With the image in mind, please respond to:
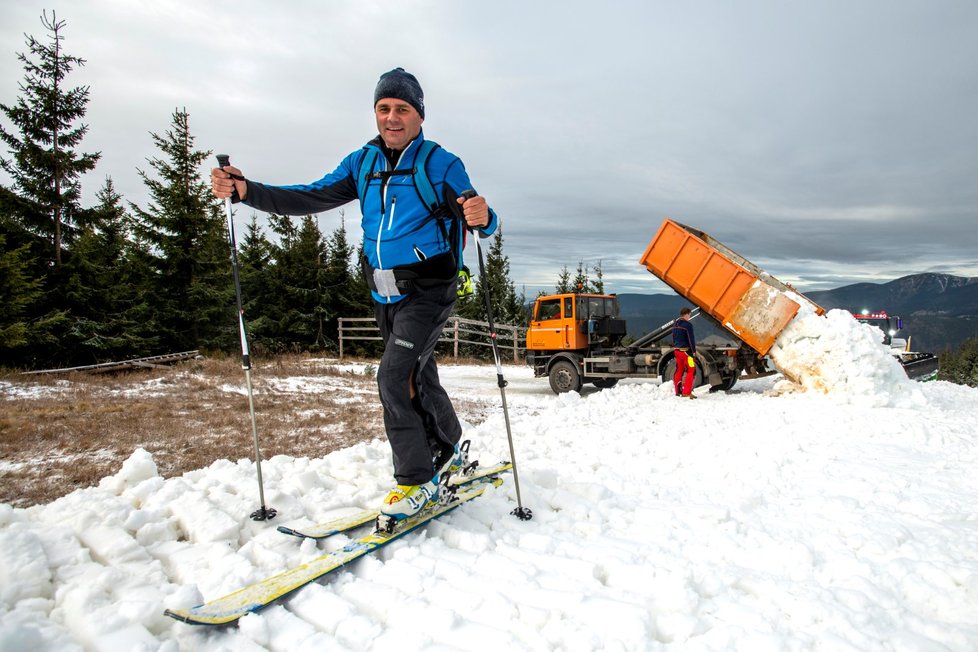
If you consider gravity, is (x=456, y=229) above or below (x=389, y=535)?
above

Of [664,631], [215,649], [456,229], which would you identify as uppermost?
[456,229]

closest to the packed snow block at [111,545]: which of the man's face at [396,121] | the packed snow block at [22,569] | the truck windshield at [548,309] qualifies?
the packed snow block at [22,569]

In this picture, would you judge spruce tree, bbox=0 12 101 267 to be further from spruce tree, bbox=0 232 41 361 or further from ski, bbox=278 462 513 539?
ski, bbox=278 462 513 539

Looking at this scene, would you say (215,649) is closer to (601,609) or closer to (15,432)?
(601,609)

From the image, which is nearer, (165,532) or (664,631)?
(664,631)

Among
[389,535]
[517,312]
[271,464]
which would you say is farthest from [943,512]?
[517,312]

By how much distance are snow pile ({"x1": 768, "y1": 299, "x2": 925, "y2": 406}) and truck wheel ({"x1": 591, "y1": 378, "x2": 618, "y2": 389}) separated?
4480 mm

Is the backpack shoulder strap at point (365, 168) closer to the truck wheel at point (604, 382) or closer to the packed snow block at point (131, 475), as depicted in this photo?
the packed snow block at point (131, 475)

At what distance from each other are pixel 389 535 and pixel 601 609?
3.63 feet

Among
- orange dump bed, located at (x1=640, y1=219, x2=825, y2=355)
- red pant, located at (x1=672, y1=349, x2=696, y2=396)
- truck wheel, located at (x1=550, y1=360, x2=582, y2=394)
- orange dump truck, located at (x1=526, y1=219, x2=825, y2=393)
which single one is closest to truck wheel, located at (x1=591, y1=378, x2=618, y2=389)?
orange dump truck, located at (x1=526, y1=219, x2=825, y2=393)

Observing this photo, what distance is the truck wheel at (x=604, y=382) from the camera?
13469 millimetres

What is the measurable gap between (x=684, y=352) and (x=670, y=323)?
4.54ft

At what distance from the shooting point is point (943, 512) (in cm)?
364

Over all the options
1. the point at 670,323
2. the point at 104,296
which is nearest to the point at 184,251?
the point at 104,296
